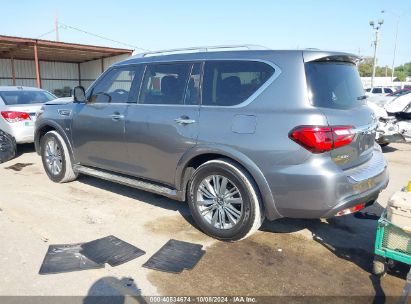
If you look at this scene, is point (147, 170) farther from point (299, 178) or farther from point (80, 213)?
point (299, 178)

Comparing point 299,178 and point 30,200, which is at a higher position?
point 299,178

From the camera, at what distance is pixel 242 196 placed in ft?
11.8

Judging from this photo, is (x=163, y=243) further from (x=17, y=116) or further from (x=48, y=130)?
(x=17, y=116)

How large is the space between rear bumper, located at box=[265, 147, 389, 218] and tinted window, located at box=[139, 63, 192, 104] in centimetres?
143

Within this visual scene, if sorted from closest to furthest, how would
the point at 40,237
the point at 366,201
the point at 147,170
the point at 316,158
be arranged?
1. the point at 316,158
2. the point at 366,201
3. the point at 40,237
4. the point at 147,170

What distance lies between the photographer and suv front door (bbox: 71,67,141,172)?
465 cm

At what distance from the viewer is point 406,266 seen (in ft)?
11.0

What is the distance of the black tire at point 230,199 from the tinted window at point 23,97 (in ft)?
19.7

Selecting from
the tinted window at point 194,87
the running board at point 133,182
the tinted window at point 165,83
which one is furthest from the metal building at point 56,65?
the tinted window at point 194,87

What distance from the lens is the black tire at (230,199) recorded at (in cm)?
354

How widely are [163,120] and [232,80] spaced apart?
0.89 metres

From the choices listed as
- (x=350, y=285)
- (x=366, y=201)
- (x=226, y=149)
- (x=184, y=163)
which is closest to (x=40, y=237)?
(x=184, y=163)

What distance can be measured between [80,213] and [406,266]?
355cm

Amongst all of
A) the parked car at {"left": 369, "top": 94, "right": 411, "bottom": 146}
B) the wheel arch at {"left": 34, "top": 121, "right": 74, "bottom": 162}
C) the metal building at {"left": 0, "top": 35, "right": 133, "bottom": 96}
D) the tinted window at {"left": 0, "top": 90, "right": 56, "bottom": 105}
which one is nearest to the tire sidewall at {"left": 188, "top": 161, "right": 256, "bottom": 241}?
the wheel arch at {"left": 34, "top": 121, "right": 74, "bottom": 162}
